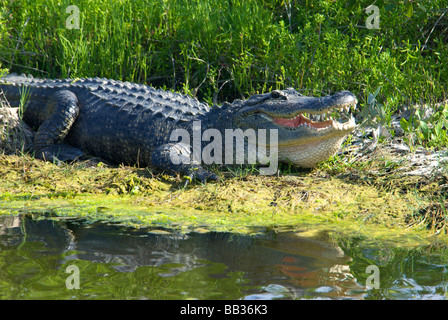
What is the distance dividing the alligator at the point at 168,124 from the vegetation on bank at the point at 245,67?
0.27 metres

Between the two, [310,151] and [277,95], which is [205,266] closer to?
[310,151]

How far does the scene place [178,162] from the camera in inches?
195

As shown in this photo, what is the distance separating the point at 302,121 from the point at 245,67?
170cm

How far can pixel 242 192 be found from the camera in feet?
14.8

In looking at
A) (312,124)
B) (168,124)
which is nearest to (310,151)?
(312,124)

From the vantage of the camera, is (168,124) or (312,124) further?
(168,124)

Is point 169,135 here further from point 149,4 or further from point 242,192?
point 149,4

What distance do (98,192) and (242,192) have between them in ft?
4.27

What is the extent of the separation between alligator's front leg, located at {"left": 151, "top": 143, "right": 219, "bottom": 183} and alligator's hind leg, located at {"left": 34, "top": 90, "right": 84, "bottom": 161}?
116 cm

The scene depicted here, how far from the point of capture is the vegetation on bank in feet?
14.7

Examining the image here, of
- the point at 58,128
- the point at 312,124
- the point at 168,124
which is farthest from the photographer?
the point at 58,128

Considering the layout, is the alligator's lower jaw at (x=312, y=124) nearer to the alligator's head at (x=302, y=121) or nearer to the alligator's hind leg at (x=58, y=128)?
the alligator's head at (x=302, y=121)

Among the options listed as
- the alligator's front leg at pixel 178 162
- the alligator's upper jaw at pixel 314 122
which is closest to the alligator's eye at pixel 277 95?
the alligator's upper jaw at pixel 314 122

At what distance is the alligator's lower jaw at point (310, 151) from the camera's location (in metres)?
4.83
